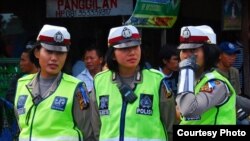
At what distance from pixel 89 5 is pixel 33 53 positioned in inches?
135

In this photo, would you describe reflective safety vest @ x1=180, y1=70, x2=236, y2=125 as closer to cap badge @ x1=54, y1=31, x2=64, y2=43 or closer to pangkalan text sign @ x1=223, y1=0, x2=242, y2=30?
cap badge @ x1=54, y1=31, x2=64, y2=43

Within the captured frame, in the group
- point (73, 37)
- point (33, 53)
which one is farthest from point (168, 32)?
point (33, 53)

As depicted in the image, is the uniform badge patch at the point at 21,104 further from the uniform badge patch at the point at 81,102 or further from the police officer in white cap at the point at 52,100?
the uniform badge patch at the point at 81,102

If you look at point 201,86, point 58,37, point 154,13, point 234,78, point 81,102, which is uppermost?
point 154,13

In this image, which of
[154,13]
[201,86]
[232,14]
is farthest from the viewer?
[232,14]

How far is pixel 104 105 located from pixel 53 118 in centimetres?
38

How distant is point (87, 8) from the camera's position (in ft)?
26.1

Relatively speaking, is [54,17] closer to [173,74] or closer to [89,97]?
[173,74]

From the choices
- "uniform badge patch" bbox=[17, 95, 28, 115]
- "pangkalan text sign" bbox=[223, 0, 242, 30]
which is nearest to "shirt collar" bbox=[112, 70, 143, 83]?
"uniform badge patch" bbox=[17, 95, 28, 115]

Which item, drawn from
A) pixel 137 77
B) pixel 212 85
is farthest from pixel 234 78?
pixel 212 85

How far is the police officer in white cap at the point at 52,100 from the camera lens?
419cm

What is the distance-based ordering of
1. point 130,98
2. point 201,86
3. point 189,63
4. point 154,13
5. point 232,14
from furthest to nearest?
point 232,14
point 154,13
point 130,98
point 201,86
point 189,63

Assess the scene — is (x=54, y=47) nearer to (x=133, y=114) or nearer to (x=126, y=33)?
(x=126, y=33)

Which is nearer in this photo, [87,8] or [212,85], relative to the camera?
[212,85]
